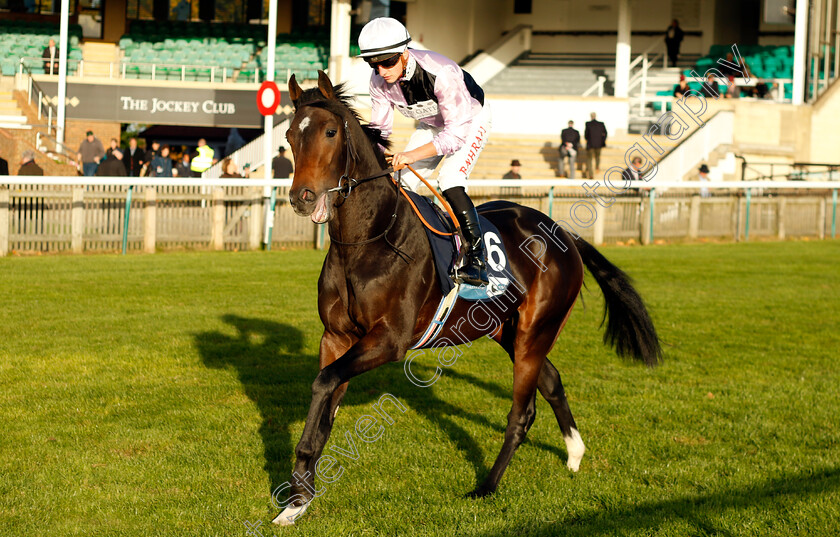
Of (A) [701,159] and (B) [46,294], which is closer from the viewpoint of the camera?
(B) [46,294]

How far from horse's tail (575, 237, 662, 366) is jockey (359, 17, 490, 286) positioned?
1218 millimetres

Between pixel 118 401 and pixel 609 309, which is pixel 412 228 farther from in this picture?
pixel 118 401

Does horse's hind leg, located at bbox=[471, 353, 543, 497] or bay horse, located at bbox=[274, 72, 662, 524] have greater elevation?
bay horse, located at bbox=[274, 72, 662, 524]

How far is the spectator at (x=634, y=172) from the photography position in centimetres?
1830

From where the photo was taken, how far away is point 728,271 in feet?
45.3

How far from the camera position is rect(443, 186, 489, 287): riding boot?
15.5ft

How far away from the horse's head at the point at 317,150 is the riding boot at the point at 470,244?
855 mm

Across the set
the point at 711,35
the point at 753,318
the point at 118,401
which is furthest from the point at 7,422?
the point at 711,35

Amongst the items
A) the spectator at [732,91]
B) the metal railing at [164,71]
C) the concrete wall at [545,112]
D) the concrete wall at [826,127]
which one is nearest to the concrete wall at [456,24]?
the concrete wall at [545,112]

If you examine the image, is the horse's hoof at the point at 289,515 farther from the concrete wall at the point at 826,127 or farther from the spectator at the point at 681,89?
the concrete wall at the point at 826,127

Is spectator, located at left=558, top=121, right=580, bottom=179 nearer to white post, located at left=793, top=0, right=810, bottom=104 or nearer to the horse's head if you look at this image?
white post, located at left=793, top=0, right=810, bottom=104

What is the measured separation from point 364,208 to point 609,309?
213cm

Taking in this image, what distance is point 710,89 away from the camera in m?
23.7

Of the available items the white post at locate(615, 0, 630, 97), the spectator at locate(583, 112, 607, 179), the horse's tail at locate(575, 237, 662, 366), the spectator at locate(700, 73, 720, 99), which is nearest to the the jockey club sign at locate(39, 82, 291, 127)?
the spectator at locate(583, 112, 607, 179)
